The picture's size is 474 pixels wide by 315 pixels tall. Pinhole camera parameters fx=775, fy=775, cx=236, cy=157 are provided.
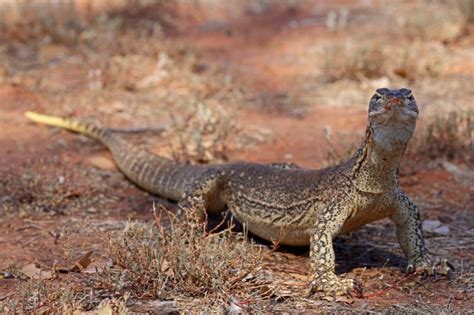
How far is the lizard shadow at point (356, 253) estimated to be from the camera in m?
5.69

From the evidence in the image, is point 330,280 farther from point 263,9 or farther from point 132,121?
point 263,9

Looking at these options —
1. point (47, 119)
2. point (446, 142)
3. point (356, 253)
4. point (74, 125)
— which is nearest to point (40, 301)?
point (356, 253)

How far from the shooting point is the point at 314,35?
1301 centimetres

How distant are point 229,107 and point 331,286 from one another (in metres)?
4.88

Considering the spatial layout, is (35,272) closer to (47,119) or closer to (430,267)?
(430,267)

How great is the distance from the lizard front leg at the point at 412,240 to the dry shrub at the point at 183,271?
1.21 m

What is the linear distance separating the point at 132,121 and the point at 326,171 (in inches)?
159

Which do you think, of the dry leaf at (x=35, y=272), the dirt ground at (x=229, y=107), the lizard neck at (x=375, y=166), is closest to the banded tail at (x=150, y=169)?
the dirt ground at (x=229, y=107)

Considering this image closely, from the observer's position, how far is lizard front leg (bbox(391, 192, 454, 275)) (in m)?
5.38

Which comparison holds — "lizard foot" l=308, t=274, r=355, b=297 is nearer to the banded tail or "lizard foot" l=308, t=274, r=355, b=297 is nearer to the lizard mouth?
the lizard mouth

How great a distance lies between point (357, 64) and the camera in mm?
10406

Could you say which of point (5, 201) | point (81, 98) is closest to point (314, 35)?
point (81, 98)

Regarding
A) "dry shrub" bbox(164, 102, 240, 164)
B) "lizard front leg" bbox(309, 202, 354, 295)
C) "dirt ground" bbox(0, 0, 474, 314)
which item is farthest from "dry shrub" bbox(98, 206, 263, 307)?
"dry shrub" bbox(164, 102, 240, 164)

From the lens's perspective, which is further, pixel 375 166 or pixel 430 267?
pixel 430 267
